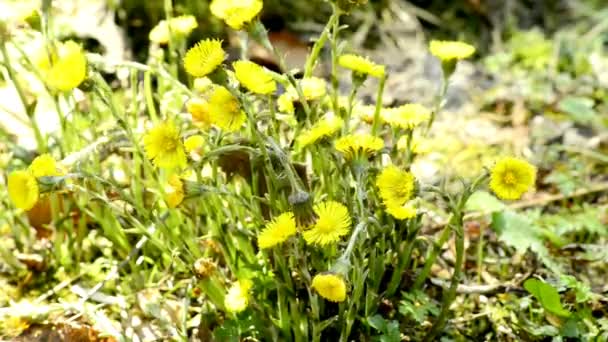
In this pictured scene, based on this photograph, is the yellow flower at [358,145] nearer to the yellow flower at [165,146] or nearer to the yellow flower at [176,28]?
the yellow flower at [165,146]

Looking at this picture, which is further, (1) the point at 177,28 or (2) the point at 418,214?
(1) the point at 177,28

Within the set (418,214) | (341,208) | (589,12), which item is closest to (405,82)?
(589,12)

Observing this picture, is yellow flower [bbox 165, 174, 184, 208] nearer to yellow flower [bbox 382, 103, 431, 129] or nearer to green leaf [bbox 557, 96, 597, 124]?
yellow flower [bbox 382, 103, 431, 129]

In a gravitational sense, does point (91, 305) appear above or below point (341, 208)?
below

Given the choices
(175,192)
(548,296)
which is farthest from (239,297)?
(548,296)

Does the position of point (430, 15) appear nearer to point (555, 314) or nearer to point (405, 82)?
point (405, 82)

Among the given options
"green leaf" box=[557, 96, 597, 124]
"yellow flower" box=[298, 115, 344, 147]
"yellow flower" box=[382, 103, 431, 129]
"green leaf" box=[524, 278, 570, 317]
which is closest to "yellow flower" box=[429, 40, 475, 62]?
"yellow flower" box=[382, 103, 431, 129]

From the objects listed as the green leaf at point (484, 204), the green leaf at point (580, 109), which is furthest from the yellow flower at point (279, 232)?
the green leaf at point (580, 109)
